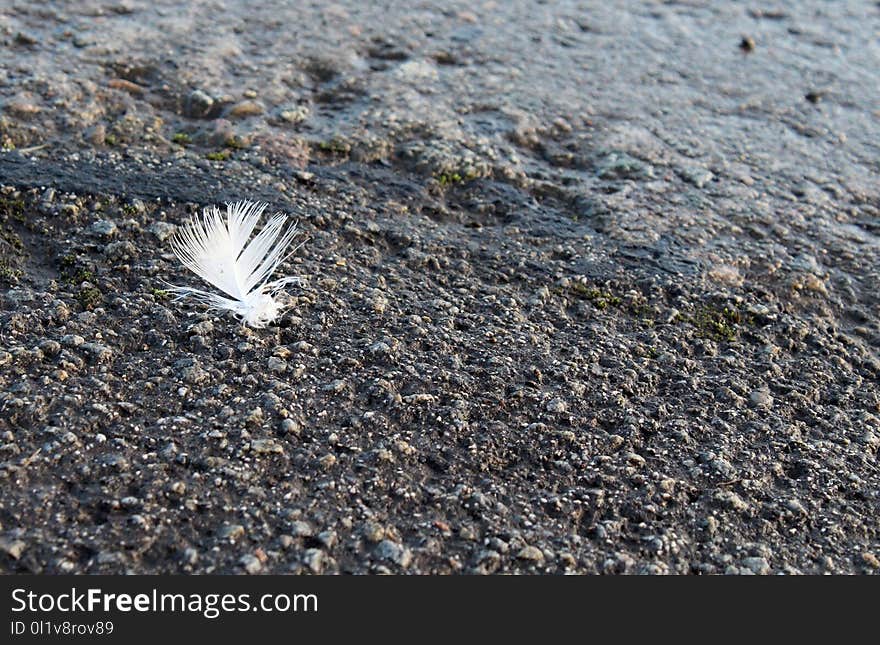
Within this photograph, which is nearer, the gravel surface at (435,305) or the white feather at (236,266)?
the gravel surface at (435,305)

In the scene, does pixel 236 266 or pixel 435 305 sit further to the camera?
pixel 435 305

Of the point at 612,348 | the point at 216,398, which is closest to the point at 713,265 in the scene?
the point at 612,348

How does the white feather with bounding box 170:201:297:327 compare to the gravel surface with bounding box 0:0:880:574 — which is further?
the white feather with bounding box 170:201:297:327

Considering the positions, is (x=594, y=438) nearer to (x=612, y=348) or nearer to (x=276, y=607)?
(x=612, y=348)
